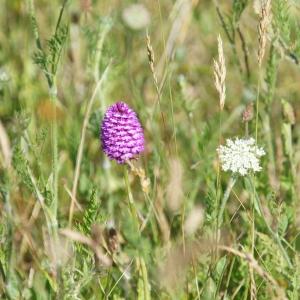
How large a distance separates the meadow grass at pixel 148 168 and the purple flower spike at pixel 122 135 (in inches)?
1.3

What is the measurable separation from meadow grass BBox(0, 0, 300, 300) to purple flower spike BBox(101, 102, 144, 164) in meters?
0.03

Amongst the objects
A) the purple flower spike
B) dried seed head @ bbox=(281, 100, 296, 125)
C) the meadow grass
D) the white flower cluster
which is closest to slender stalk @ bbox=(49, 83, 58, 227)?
the meadow grass

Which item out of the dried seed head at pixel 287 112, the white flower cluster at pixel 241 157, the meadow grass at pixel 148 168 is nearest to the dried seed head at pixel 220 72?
the meadow grass at pixel 148 168

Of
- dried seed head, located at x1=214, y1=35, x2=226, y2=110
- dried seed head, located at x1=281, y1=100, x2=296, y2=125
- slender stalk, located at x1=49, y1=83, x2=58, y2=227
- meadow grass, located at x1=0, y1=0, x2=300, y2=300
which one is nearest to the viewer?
dried seed head, located at x1=214, y1=35, x2=226, y2=110

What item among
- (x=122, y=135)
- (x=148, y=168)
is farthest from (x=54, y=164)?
(x=148, y=168)

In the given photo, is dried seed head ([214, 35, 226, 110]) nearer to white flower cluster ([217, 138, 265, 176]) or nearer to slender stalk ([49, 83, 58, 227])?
white flower cluster ([217, 138, 265, 176])

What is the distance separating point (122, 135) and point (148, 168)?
0.79 meters

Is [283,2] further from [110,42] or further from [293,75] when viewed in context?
[293,75]

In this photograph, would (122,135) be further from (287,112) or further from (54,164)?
(287,112)

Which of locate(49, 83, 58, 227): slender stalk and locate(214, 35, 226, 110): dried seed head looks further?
locate(49, 83, 58, 227): slender stalk

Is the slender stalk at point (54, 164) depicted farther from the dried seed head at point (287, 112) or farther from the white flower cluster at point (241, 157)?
the dried seed head at point (287, 112)

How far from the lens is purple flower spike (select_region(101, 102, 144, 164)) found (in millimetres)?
1497

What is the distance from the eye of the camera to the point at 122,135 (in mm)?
1498

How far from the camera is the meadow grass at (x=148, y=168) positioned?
1.50 metres
